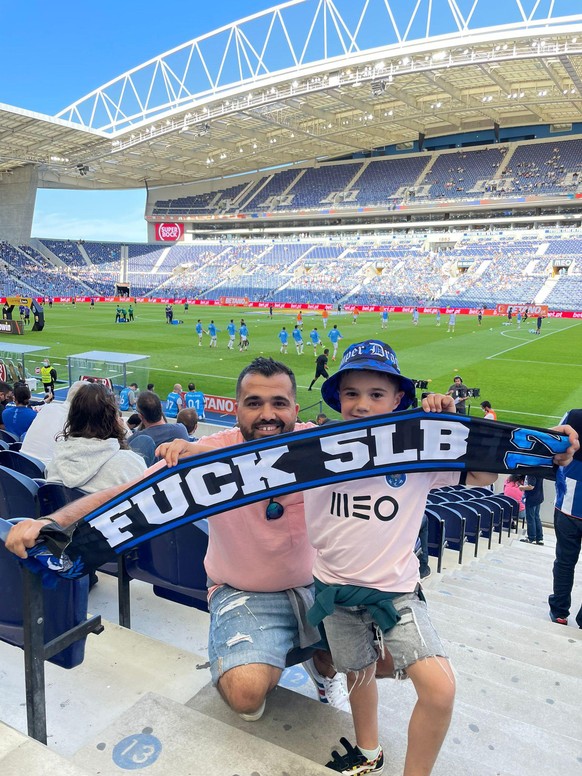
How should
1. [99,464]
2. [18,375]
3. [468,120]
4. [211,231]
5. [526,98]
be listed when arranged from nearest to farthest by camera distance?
1. [99,464]
2. [18,375]
3. [526,98]
4. [468,120]
5. [211,231]

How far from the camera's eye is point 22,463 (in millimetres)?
4461

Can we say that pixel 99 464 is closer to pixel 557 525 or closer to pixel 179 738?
pixel 179 738

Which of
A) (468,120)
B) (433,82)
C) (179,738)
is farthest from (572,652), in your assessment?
(468,120)

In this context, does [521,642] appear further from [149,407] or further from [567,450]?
[149,407]

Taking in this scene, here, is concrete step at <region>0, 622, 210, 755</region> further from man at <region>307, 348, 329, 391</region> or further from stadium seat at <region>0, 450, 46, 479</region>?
man at <region>307, 348, 329, 391</region>

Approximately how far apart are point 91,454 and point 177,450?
127cm

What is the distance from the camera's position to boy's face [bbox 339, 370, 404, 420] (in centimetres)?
270

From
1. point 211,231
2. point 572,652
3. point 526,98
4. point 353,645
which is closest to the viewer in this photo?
point 353,645

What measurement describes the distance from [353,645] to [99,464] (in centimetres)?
188

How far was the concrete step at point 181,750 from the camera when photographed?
214 cm

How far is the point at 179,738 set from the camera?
227cm

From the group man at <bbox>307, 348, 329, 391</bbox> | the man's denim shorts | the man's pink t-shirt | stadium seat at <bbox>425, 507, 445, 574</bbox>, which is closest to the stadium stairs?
the man's denim shorts

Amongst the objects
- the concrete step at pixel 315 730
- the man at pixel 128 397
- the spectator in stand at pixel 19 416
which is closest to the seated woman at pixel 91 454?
the concrete step at pixel 315 730

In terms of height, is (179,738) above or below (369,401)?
below
